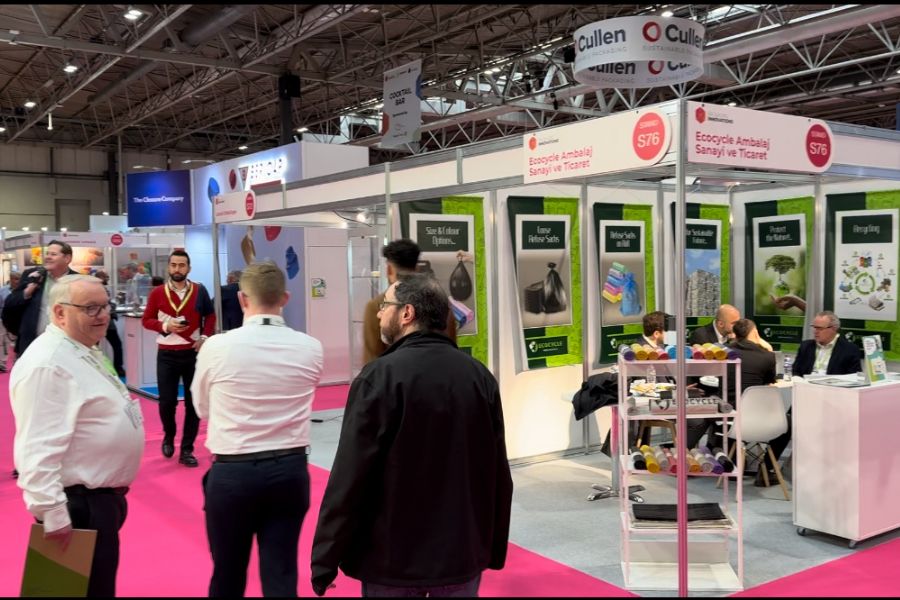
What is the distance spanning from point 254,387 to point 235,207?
5040mm

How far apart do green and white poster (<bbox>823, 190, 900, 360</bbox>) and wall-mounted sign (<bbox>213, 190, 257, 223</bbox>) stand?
463 cm

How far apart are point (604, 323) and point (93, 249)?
984 cm

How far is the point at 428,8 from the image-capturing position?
11.2 meters

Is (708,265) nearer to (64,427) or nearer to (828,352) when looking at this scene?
(828,352)

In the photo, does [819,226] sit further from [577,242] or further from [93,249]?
[93,249]

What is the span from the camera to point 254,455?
96.5 inches

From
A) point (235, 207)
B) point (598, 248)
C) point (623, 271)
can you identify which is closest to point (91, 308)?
point (598, 248)

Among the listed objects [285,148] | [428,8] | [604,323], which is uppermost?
[428,8]

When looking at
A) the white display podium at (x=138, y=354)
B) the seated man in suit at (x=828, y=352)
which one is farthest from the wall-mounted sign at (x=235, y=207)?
the seated man in suit at (x=828, y=352)

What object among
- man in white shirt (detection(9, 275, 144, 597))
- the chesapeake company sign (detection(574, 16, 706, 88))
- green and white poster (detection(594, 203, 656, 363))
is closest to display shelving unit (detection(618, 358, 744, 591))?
green and white poster (detection(594, 203, 656, 363))

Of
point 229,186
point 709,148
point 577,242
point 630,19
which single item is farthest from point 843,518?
point 229,186

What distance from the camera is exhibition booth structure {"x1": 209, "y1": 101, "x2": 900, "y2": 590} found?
5191 millimetres

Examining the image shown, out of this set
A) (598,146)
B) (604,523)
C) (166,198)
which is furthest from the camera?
(166,198)

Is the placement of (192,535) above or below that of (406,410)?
below
